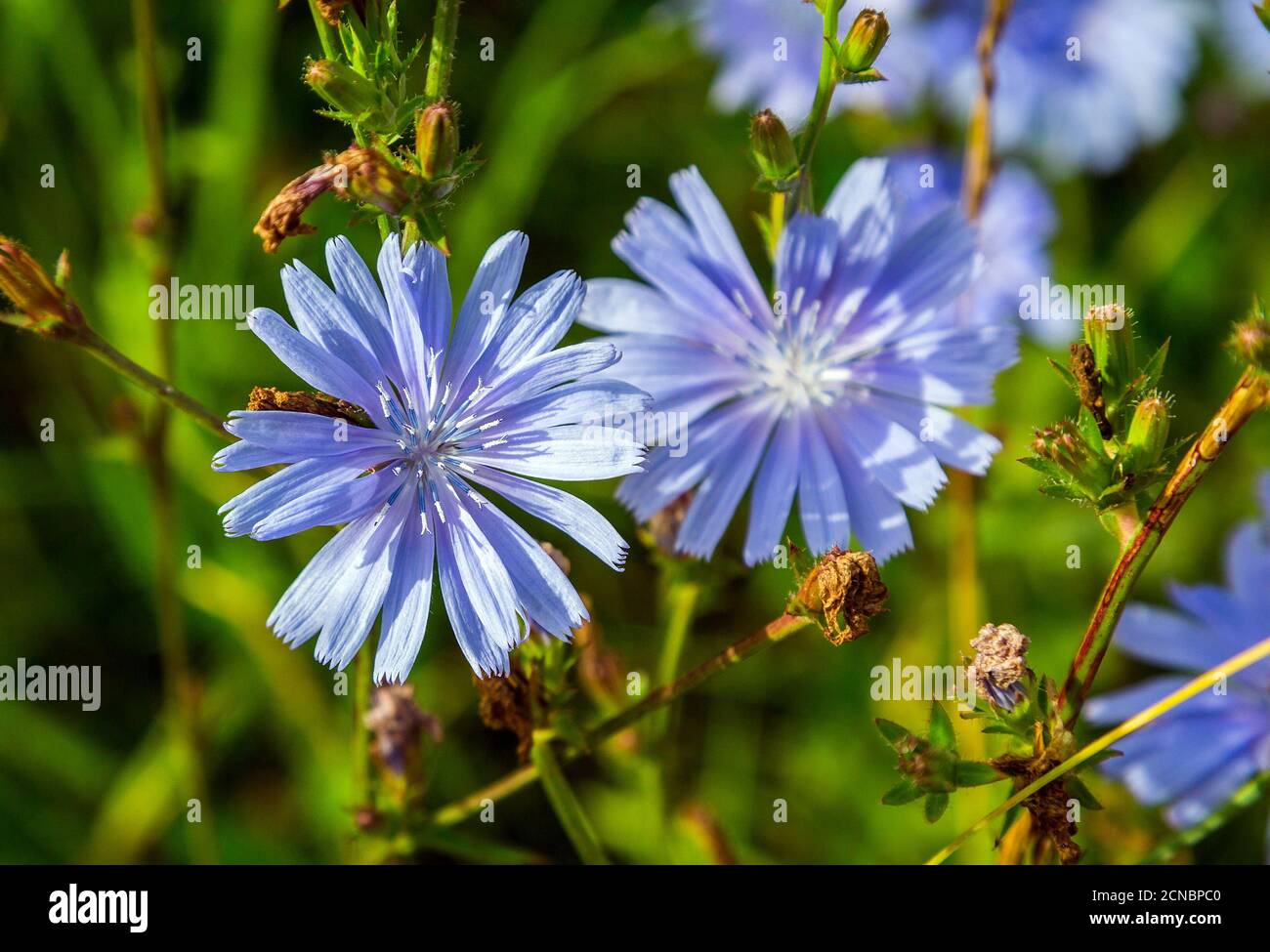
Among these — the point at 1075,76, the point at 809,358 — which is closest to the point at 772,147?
the point at 809,358

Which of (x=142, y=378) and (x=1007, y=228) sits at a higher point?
(x=1007, y=228)

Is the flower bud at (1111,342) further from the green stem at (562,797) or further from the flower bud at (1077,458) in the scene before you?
the green stem at (562,797)

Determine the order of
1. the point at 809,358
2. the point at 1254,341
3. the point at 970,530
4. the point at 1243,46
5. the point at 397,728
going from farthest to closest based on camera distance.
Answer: the point at 1243,46 < the point at 970,530 < the point at 809,358 < the point at 397,728 < the point at 1254,341

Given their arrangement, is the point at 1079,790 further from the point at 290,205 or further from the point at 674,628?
the point at 290,205

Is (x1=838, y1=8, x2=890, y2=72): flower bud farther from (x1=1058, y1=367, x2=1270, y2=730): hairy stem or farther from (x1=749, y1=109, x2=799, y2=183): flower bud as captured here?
(x1=1058, y1=367, x2=1270, y2=730): hairy stem
